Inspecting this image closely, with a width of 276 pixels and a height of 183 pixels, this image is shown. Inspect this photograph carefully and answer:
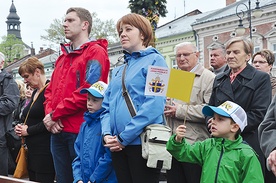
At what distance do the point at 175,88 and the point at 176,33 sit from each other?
37147 millimetres

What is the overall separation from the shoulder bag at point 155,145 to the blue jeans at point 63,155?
3.80ft

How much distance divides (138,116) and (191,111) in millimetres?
917

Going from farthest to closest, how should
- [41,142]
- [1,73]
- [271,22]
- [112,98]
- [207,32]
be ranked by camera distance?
[207,32], [271,22], [1,73], [41,142], [112,98]

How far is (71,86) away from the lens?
16.2 ft

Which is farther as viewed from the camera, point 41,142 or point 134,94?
point 41,142

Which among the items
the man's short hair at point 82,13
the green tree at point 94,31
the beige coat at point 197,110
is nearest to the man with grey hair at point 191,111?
the beige coat at point 197,110

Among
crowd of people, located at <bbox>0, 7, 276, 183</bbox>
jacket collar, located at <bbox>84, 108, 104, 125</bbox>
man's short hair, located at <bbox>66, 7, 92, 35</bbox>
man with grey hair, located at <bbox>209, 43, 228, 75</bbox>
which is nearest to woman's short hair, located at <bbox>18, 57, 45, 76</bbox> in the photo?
crowd of people, located at <bbox>0, 7, 276, 183</bbox>

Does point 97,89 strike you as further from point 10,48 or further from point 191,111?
point 10,48

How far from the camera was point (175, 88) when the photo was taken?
395cm

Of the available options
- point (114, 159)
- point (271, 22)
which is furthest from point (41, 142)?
point (271, 22)

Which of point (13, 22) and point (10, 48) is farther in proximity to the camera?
point (13, 22)

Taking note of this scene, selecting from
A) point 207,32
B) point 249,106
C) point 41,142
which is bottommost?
point 41,142

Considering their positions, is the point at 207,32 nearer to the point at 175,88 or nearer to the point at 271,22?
the point at 271,22

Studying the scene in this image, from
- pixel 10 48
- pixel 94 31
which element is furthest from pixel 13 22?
pixel 94 31
